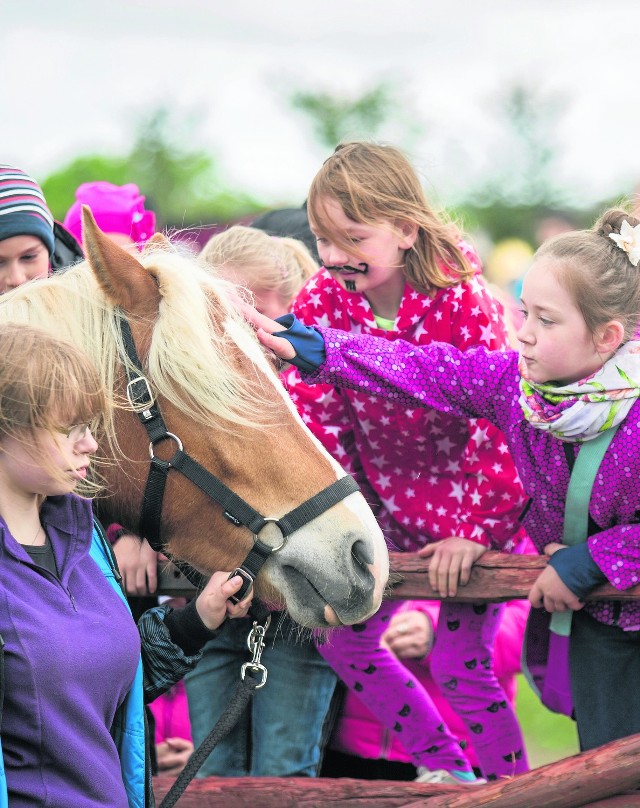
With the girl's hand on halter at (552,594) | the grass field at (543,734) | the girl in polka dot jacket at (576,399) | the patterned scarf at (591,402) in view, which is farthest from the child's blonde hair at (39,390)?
the grass field at (543,734)

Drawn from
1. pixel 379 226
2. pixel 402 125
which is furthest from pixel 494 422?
pixel 402 125

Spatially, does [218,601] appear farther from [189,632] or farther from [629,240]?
[629,240]

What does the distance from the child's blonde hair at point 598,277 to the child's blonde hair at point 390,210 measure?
50 centimetres

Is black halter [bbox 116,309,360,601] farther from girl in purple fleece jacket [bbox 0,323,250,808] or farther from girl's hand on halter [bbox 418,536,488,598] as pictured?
girl's hand on halter [bbox 418,536,488,598]

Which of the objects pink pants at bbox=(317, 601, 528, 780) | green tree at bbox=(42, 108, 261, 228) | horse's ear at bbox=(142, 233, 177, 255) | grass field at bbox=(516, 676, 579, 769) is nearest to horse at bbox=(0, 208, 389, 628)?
horse's ear at bbox=(142, 233, 177, 255)

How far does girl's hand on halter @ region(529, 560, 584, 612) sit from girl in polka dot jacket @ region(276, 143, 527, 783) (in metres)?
0.35

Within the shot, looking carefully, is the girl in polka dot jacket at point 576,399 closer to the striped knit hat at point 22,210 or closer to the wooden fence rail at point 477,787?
the wooden fence rail at point 477,787

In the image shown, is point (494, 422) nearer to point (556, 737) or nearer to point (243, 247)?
point (243, 247)

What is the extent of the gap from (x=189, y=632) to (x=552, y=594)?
878 millimetres

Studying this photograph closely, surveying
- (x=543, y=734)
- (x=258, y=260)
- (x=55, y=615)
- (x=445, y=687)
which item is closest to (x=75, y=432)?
(x=55, y=615)

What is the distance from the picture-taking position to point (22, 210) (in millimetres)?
3033

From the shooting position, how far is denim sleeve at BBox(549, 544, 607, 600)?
2.44m

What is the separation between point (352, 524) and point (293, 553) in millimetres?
136

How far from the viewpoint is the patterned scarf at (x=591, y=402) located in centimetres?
237
